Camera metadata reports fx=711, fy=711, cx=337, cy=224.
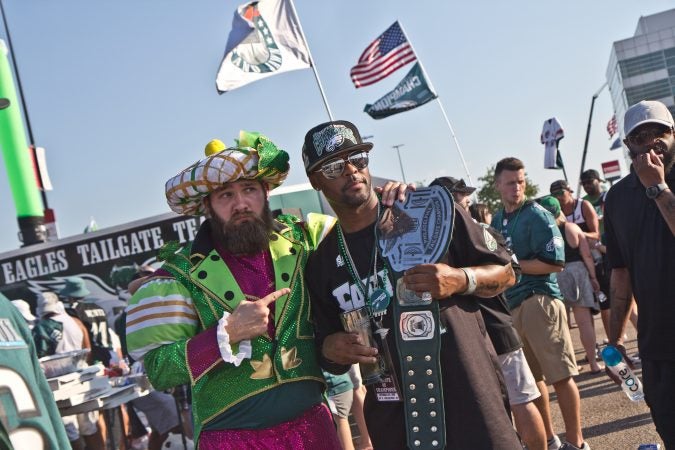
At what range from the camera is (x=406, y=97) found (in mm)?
15953

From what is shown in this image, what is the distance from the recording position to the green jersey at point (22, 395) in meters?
1.93

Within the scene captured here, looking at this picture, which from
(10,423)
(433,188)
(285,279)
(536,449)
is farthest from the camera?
(536,449)

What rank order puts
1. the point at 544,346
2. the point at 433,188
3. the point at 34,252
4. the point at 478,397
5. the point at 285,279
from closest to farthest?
the point at 478,397 → the point at 433,188 → the point at 285,279 → the point at 544,346 → the point at 34,252

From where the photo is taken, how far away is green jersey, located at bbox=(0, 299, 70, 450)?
1.93 meters

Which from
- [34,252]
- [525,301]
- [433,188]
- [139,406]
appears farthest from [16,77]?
[433,188]

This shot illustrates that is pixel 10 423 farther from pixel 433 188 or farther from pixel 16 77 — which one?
pixel 16 77

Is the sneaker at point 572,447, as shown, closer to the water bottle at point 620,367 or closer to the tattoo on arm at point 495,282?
the water bottle at point 620,367

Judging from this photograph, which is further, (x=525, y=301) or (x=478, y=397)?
(x=525, y=301)

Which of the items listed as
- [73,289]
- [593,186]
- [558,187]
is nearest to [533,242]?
[558,187]

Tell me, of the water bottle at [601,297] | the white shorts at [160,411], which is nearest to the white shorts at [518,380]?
the water bottle at [601,297]

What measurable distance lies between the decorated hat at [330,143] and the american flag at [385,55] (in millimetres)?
12403

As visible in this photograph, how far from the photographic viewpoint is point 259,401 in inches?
109

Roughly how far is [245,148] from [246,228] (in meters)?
0.36

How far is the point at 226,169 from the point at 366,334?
2.99 ft
